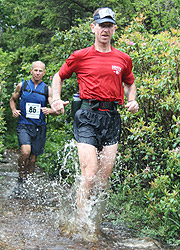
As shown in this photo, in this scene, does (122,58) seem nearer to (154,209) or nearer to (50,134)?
(154,209)

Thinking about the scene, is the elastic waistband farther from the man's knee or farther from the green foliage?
the man's knee

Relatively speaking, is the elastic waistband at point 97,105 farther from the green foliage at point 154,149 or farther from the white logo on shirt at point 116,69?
the green foliage at point 154,149

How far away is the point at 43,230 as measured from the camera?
4.41m

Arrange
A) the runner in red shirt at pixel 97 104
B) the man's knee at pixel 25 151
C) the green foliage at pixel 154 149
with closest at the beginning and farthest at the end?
the runner in red shirt at pixel 97 104, the green foliage at pixel 154 149, the man's knee at pixel 25 151

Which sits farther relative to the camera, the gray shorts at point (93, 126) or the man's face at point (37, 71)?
the man's face at point (37, 71)

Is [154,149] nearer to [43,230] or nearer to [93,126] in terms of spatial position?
[93,126]

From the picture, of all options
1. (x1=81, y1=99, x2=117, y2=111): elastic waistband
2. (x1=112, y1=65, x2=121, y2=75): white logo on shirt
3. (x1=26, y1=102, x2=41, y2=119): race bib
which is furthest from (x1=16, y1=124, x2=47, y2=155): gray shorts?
(x1=112, y1=65, x2=121, y2=75): white logo on shirt

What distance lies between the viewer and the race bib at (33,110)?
6691mm

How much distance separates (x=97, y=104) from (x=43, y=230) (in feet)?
5.20

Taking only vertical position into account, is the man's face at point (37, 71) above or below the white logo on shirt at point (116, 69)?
above

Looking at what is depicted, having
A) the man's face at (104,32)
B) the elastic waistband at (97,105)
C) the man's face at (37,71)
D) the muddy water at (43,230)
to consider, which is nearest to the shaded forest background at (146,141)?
the muddy water at (43,230)

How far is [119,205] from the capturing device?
5445 millimetres

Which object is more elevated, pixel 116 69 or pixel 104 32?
pixel 104 32

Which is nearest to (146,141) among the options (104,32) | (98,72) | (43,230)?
(98,72)
